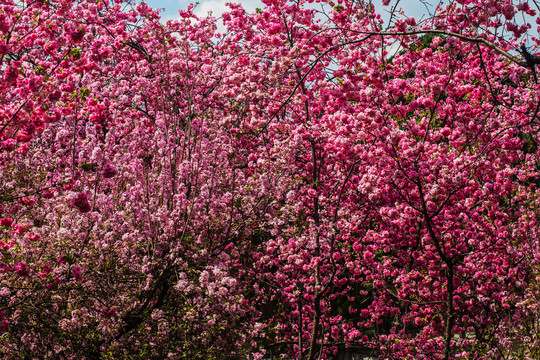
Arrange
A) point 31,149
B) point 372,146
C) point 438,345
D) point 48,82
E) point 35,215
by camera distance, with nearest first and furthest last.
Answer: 1. point 48,82
2. point 372,146
3. point 35,215
4. point 438,345
5. point 31,149

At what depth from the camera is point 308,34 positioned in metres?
7.64

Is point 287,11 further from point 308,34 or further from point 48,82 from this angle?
point 48,82

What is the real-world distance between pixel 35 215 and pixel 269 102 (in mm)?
4823

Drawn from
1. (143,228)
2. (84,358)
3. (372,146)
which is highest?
(372,146)

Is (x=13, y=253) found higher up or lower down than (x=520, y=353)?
higher up

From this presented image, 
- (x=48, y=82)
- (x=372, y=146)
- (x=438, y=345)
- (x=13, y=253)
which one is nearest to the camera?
(x=48, y=82)

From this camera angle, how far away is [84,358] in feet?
19.0

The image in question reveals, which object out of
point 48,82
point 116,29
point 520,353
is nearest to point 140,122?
point 116,29

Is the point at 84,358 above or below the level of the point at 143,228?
below

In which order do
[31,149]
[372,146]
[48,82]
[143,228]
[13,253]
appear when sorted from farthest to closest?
1. [31,149]
2. [143,228]
3. [372,146]
4. [13,253]
5. [48,82]

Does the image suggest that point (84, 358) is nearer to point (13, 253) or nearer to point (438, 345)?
point (13, 253)

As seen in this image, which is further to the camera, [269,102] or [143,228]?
[269,102]

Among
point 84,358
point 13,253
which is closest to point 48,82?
point 13,253

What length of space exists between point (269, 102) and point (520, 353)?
614cm
